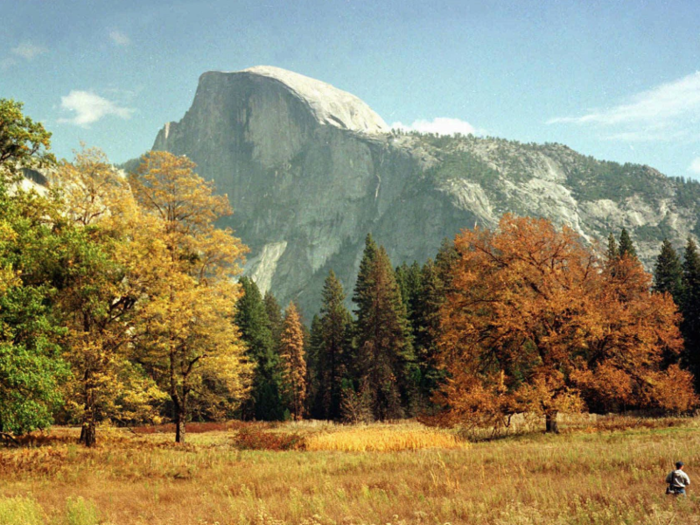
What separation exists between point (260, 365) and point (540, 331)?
150 feet

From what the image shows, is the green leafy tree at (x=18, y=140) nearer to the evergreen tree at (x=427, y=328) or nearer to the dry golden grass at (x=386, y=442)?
the dry golden grass at (x=386, y=442)

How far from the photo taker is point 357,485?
1316 cm

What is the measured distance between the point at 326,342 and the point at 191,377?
3678 centimetres

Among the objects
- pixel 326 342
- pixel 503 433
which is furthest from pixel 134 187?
pixel 326 342

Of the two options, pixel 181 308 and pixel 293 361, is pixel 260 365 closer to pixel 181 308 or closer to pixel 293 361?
pixel 293 361

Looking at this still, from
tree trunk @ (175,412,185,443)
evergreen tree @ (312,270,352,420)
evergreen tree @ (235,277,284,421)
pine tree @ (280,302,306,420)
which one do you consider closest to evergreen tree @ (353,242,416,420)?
evergreen tree @ (312,270,352,420)

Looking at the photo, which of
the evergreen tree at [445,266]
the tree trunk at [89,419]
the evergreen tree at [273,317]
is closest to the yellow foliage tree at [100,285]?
the tree trunk at [89,419]

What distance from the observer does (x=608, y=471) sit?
13.1 meters

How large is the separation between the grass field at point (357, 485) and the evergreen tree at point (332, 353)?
4101cm

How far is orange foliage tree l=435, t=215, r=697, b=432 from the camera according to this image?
899 inches

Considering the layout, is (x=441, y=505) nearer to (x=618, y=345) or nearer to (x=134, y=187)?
(x=618, y=345)

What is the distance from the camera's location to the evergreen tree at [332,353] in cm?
6167

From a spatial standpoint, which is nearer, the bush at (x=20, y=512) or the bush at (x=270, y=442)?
the bush at (x=20, y=512)

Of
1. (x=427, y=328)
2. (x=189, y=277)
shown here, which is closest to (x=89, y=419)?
(x=189, y=277)
